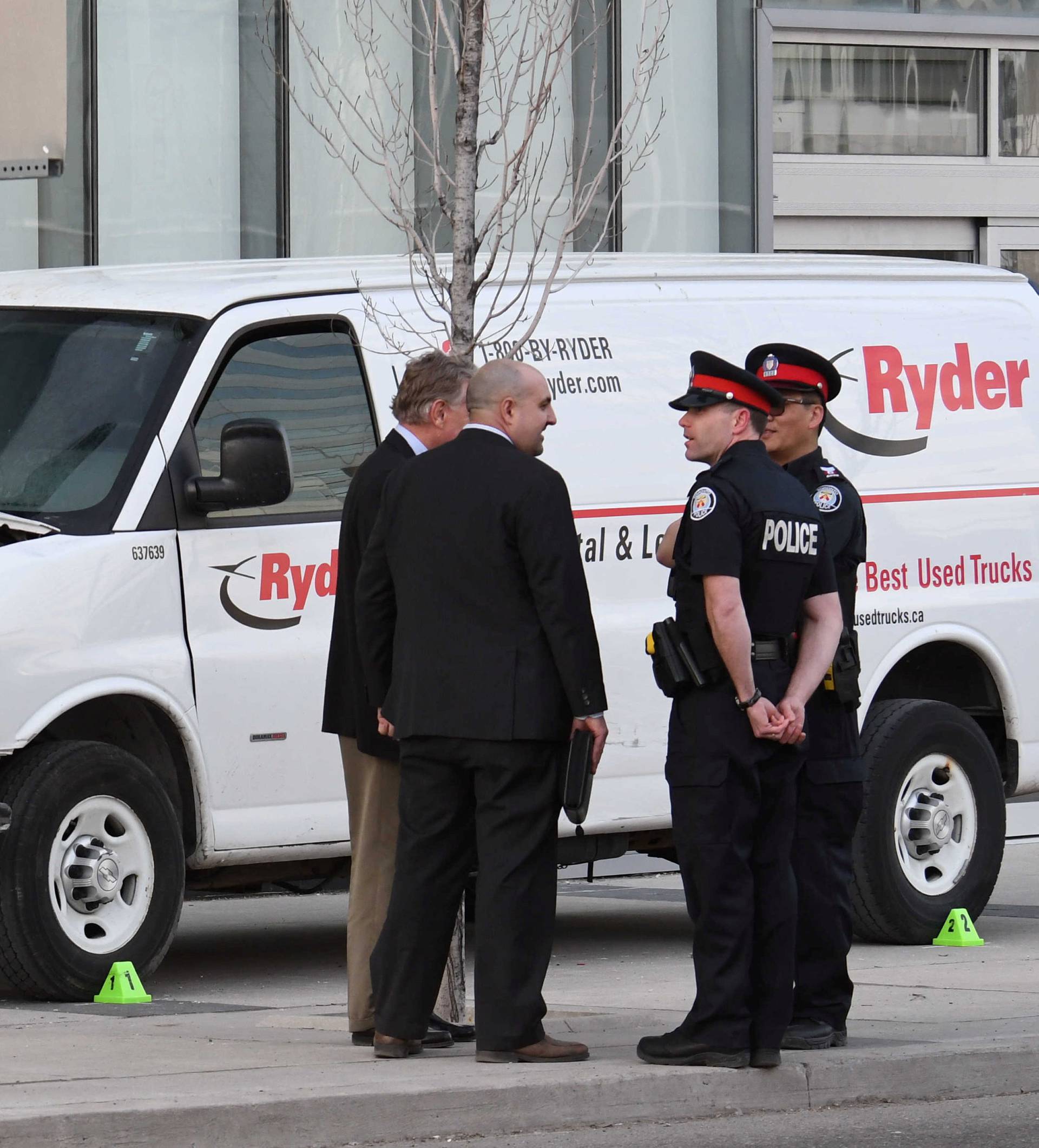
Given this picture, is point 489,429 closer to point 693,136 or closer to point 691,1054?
point 691,1054

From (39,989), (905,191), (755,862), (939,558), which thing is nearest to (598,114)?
(905,191)

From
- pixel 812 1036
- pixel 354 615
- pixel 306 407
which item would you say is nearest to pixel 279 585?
pixel 306 407

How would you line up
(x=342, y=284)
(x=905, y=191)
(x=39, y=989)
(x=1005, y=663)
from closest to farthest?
(x=39, y=989) < (x=342, y=284) < (x=1005, y=663) < (x=905, y=191)

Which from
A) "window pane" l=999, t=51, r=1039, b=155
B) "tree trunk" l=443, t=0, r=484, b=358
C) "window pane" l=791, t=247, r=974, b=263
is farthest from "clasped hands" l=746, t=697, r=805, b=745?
"window pane" l=999, t=51, r=1039, b=155

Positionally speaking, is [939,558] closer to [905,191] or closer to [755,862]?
[755,862]

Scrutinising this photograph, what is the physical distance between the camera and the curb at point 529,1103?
5801mm

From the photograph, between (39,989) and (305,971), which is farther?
(305,971)

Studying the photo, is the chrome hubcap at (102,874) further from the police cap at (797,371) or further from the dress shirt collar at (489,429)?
the police cap at (797,371)

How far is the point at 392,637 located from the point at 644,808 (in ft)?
10.0

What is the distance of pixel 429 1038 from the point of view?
23.0 ft

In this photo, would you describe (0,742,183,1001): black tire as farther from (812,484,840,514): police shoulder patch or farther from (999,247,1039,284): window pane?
(999,247,1039,284): window pane

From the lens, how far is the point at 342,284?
920 centimetres

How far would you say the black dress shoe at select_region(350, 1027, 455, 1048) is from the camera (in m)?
7.00

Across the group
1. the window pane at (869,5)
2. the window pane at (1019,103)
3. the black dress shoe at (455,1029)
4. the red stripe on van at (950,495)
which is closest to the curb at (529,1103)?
the black dress shoe at (455,1029)
